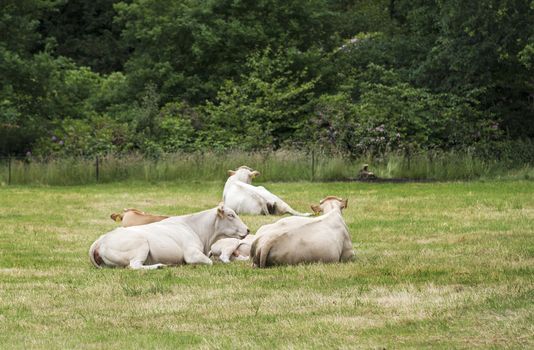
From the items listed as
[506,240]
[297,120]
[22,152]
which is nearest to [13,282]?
[506,240]

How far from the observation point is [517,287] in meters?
10.7

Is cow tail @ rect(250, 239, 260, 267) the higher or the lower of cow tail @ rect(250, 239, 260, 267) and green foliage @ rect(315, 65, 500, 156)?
the lower

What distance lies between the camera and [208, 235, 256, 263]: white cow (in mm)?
13945

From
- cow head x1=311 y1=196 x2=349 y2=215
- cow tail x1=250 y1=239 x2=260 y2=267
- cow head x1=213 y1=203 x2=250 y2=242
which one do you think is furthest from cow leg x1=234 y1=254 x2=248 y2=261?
cow head x1=311 y1=196 x2=349 y2=215

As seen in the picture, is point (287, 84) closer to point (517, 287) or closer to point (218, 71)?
point (218, 71)

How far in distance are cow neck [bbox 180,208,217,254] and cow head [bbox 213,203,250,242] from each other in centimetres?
6

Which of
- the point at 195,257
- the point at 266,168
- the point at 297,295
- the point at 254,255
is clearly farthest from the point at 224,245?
the point at 266,168

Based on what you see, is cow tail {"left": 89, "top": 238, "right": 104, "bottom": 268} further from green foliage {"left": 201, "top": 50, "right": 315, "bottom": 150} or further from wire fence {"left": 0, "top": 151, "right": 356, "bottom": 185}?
green foliage {"left": 201, "top": 50, "right": 315, "bottom": 150}

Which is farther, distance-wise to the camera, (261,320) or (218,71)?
(218,71)

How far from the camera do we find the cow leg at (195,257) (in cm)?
1349

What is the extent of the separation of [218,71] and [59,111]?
7127mm

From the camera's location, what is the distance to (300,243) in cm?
1286

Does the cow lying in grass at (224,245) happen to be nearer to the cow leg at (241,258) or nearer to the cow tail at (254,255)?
the cow leg at (241,258)

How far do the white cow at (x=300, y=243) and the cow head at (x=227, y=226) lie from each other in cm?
114
